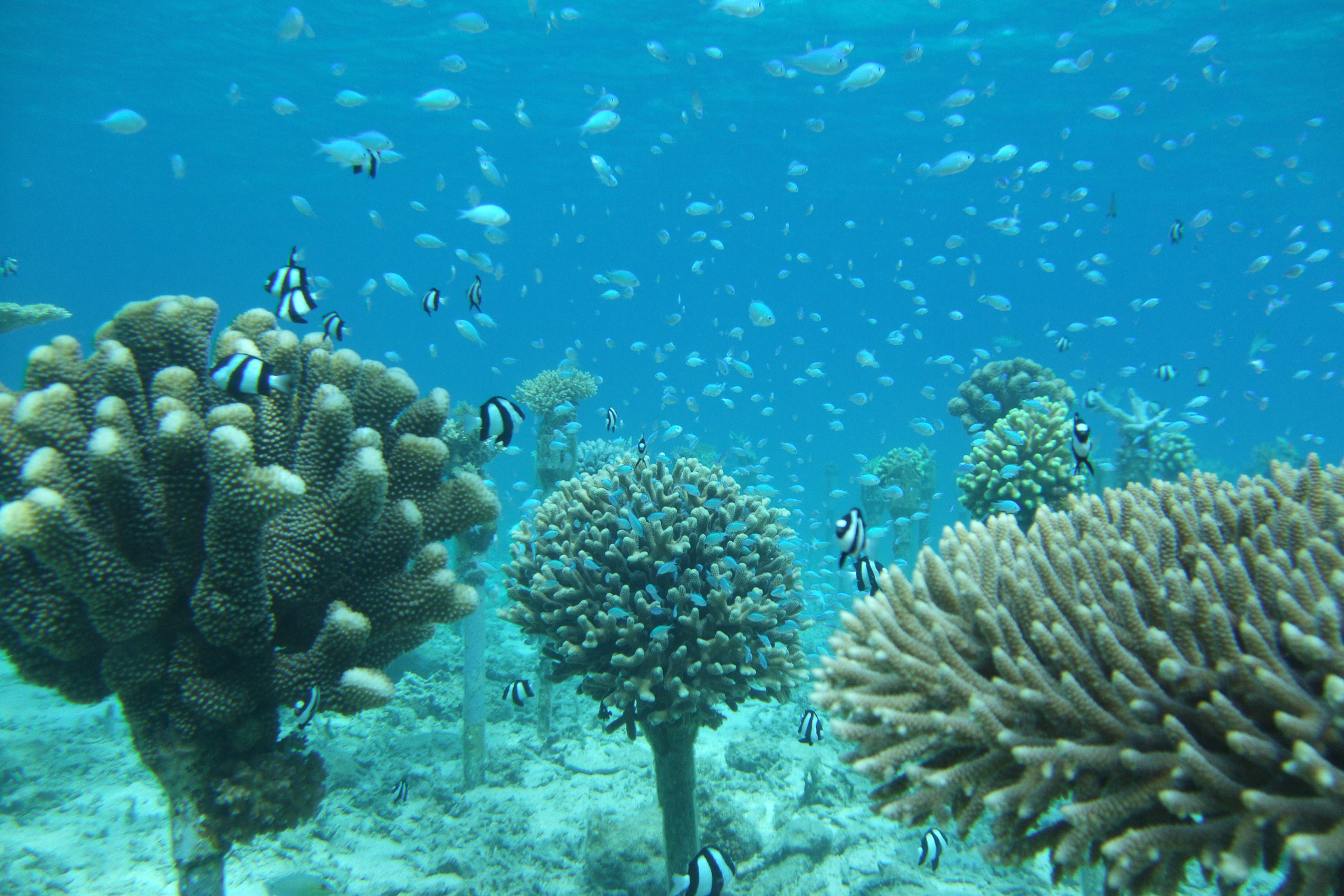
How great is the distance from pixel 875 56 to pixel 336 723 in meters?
36.8

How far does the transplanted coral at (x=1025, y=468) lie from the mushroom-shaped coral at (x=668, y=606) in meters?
3.39

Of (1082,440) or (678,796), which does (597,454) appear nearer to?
(678,796)

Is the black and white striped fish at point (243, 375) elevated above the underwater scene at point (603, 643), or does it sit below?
above

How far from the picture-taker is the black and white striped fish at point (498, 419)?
4.90 m

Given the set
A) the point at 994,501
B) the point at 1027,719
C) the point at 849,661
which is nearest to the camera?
the point at 1027,719

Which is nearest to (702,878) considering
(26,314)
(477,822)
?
(477,822)

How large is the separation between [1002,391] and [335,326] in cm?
967

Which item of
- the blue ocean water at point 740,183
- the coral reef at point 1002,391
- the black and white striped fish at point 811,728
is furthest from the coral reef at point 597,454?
the blue ocean water at point 740,183

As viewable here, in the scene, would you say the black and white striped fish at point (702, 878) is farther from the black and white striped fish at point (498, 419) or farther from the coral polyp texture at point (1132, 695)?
the black and white striped fish at point (498, 419)

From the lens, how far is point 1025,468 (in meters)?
6.88

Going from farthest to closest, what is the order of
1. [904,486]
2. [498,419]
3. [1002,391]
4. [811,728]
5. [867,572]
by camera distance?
[904,486], [1002,391], [811,728], [498,419], [867,572]

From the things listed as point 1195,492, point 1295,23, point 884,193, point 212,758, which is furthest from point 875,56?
point 212,758

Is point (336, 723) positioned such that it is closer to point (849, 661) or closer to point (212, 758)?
point (212, 758)

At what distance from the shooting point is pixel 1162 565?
2730 millimetres
